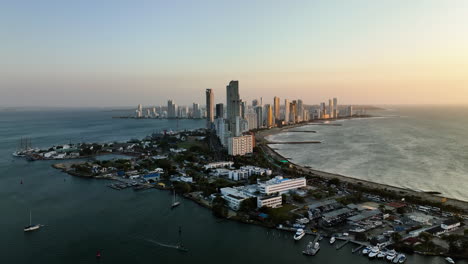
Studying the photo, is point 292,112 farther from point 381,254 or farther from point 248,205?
point 381,254

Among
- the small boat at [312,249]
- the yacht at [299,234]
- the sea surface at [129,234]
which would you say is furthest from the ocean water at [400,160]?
the sea surface at [129,234]

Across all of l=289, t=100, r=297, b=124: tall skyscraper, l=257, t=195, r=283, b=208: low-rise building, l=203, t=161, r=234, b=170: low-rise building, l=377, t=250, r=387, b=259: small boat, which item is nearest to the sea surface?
l=377, t=250, r=387, b=259: small boat

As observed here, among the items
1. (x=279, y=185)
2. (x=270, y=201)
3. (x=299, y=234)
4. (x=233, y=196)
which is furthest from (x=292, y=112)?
(x=299, y=234)

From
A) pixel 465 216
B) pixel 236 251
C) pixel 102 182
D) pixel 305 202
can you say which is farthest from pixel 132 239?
pixel 465 216

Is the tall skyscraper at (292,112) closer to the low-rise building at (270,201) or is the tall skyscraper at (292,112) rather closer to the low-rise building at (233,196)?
the low-rise building at (233,196)

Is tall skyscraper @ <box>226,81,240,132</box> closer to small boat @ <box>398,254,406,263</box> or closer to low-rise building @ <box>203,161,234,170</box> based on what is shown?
low-rise building @ <box>203,161,234,170</box>

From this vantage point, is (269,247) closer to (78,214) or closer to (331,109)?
(78,214)
